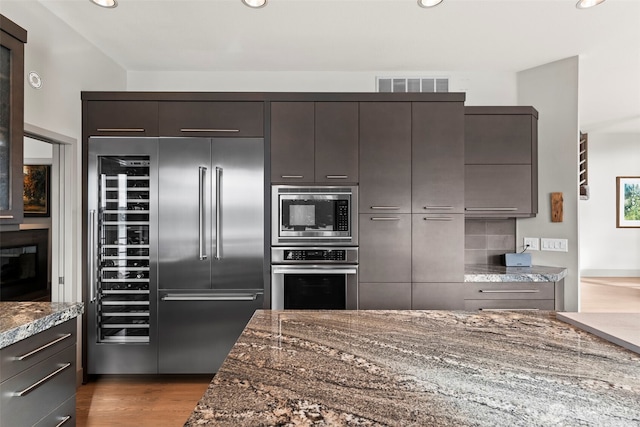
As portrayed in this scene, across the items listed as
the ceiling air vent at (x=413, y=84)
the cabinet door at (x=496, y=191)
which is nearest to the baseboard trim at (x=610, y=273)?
the cabinet door at (x=496, y=191)

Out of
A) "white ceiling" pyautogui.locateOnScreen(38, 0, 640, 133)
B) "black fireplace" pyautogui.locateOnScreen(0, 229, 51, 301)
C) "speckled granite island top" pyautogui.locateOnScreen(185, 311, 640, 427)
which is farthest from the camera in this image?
"white ceiling" pyautogui.locateOnScreen(38, 0, 640, 133)

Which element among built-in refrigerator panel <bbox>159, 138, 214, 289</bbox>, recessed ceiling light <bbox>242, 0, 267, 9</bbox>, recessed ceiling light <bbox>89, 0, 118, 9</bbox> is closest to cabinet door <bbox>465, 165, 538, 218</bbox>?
recessed ceiling light <bbox>242, 0, 267, 9</bbox>

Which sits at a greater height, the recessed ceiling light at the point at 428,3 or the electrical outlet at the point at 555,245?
the recessed ceiling light at the point at 428,3

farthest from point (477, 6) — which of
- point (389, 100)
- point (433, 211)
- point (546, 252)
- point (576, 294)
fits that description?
point (576, 294)

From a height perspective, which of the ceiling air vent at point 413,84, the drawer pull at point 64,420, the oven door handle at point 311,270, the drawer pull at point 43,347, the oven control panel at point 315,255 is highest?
the ceiling air vent at point 413,84

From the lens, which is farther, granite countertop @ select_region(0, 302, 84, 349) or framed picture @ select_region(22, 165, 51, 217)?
framed picture @ select_region(22, 165, 51, 217)

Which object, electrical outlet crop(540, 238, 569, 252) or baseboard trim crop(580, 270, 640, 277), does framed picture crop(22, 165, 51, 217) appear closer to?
electrical outlet crop(540, 238, 569, 252)

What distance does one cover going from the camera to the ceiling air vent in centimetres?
360

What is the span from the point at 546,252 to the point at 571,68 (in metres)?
1.72

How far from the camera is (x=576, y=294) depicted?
3305mm

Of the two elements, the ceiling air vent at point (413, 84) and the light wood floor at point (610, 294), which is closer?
the ceiling air vent at point (413, 84)

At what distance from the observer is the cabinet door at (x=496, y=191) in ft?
10.9

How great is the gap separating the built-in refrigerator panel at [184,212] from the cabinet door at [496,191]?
7.49ft

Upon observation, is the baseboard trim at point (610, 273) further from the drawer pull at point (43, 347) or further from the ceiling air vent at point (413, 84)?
the drawer pull at point (43, 347)
